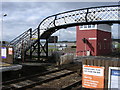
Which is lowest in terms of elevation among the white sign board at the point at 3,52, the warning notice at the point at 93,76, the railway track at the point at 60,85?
the railway track at the point at 60,85

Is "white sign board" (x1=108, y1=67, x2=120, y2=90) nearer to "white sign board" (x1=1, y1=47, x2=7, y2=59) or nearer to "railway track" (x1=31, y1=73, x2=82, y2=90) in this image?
"railway track" (x1=31, y1=73, x2=82, y2=90)

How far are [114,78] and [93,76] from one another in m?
0.84

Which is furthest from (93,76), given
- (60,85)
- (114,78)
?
(60,85)

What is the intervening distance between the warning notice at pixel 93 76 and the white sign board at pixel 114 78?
1.13 feet

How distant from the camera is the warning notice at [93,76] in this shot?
229 inches

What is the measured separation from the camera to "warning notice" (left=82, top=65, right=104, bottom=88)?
581 centimetres

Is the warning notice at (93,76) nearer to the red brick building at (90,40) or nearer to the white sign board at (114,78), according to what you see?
the white sign board at (114,78)

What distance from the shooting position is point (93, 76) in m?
5.93

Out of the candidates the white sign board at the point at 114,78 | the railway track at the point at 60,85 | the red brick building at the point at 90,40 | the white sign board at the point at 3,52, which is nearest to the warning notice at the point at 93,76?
the white sign board at the point at 114,78

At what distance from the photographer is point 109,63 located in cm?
562

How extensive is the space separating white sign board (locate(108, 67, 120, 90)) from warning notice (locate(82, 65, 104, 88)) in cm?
35

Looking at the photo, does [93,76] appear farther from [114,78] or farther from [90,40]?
[90,40]

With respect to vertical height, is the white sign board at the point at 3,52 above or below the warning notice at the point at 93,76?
above

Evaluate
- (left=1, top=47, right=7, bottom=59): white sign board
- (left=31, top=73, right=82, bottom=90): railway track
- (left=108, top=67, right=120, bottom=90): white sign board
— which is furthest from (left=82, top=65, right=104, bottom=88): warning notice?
(left=1, top=47, right=7, bottom=59): white sign board
